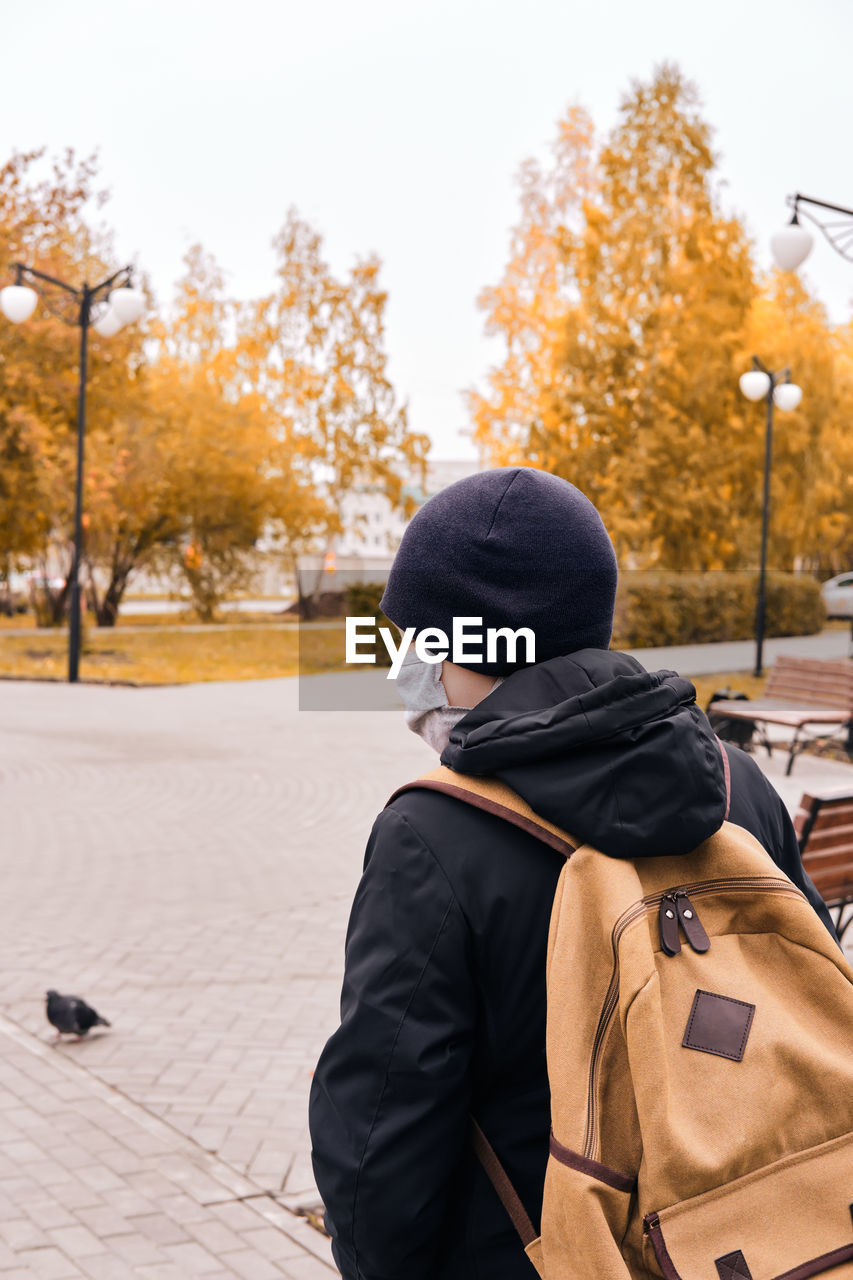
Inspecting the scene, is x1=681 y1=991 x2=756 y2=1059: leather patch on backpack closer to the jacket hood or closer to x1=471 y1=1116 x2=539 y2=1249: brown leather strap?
the jacket hood

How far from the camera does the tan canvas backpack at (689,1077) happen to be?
1.26m

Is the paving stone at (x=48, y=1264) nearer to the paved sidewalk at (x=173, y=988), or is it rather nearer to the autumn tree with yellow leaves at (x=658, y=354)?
the paved sidewalk at (x=173, y=988)

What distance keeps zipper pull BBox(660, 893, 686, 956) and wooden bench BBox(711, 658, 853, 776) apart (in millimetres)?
10117

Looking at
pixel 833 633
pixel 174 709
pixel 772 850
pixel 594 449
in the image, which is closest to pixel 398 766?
pixel 174 709

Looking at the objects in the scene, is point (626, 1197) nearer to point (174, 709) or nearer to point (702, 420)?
point (174, 709)

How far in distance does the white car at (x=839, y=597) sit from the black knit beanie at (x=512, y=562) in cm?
3780

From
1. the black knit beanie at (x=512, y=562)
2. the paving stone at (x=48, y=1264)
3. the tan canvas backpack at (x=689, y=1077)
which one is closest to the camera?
the tan canvas backpack at (x=689, y=1077)

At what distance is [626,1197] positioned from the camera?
127 cm

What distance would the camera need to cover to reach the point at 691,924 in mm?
1329

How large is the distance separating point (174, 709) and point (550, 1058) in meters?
15.6

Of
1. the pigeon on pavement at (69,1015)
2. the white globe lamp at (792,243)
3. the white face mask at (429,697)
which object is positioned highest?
the white globe lamp at (792,243)

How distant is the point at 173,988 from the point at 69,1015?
0.88 m

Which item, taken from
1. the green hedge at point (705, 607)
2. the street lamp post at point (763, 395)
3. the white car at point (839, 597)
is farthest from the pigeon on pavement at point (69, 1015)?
the white car at point (839, 597)

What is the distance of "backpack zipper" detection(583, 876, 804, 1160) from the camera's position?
1.28 metres
